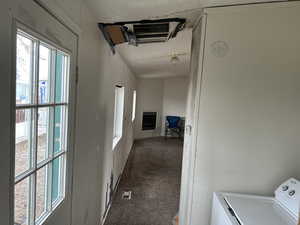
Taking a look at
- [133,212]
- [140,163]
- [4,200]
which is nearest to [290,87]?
[4,200]

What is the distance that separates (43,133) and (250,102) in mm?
1454

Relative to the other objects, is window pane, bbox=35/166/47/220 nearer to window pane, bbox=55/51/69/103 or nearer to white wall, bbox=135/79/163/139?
window pane, bbox=55/51/69/103

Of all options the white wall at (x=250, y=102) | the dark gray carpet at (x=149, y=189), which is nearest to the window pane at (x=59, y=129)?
the white wall at (x=250, y=102)

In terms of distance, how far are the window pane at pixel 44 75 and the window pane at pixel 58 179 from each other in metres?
0.38

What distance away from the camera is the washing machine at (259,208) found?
116cm

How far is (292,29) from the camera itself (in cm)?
144

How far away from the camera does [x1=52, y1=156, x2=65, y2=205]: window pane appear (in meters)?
1.08

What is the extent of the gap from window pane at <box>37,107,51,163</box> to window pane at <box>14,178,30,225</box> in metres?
0.13

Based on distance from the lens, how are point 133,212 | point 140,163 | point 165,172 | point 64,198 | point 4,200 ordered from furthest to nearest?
point 140,163 → point 165,172 → point 133,212 → point 64,198 → point 4,200

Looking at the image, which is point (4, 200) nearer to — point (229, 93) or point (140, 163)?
point (229, 93)

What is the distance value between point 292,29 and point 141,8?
114 centimetres

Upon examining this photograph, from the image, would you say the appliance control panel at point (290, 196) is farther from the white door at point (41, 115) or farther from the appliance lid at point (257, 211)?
the white door at point (41, 115)

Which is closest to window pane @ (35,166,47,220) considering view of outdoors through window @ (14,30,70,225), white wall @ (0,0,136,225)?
view of outdoors through window @ (14,30,70,225)

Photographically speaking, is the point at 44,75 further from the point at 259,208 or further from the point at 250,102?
the point at 259,208
